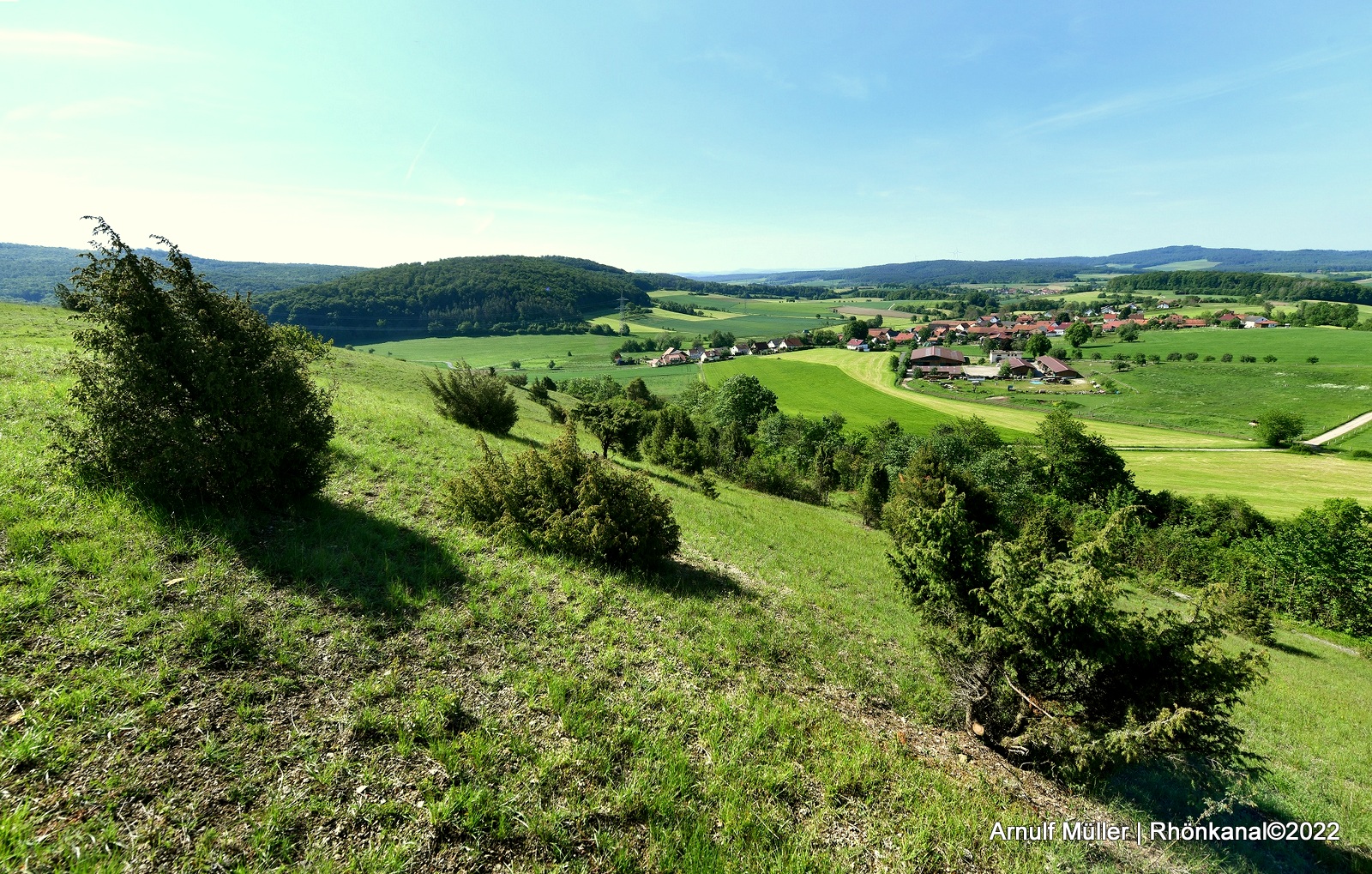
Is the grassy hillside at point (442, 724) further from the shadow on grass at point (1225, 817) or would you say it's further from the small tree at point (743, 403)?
the small tree at point (743, 403)

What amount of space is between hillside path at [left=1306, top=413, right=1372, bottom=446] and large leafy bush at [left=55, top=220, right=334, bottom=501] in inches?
3398

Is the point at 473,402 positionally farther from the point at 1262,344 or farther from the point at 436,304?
the point at 436,304

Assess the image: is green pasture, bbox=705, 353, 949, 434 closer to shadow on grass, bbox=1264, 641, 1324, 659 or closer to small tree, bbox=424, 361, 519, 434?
shadow on grass, bbox=1264, 641, 1324, 659

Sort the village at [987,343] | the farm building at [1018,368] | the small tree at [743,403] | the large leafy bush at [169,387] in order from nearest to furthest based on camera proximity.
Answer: the large leafy bush at [169,387], the small tree at [743,403], the farm building at [1018,368], the village at [987,343]

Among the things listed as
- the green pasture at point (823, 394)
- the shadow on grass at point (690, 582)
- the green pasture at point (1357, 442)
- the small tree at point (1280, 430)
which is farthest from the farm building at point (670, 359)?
the shadow on grass at point (690, 582)

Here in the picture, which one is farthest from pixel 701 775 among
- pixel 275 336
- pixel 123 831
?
pixel 275 336

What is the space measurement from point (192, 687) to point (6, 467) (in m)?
6.57

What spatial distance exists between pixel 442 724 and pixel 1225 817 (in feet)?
36.1

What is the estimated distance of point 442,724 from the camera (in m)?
5.39

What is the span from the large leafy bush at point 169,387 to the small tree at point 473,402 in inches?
609

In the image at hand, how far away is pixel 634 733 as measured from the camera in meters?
5.88

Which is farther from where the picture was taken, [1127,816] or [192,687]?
[1127,816]

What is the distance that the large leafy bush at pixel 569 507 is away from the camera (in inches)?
410

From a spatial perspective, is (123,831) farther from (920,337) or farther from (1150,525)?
(920,337)
